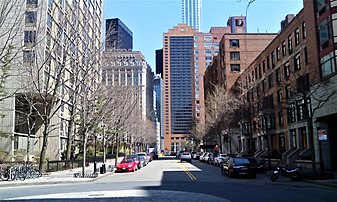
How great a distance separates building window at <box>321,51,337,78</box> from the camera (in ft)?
95.3

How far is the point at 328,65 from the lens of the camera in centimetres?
2986

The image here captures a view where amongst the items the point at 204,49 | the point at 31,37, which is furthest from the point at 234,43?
the point at 204,49

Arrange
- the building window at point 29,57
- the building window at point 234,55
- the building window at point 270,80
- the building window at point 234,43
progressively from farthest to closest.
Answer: the building window at point 234,43
the building window at point 234,55
the building window at point 270,80
the building window at point 29,57

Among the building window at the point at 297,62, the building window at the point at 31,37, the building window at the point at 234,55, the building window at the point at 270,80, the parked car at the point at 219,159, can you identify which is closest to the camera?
the building window at the point at 31,37

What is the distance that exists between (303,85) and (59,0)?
25.7 m

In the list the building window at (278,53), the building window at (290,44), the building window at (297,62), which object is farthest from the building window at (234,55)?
the building window at (297,62)

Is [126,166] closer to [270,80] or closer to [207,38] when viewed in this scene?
[270,80]

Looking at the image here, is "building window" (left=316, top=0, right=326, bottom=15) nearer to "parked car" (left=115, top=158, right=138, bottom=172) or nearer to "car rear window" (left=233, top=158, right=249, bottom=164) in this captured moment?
"car rear window" (left=233, top=158, right=249, bottom=164)

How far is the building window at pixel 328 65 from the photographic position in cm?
2906

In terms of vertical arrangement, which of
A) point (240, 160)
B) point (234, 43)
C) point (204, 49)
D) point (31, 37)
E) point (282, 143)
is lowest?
point (240, 160)

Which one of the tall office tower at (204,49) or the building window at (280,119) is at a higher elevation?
the tall office tower at (204,49)

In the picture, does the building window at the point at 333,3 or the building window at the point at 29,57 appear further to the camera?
the building window at the point at 29,57

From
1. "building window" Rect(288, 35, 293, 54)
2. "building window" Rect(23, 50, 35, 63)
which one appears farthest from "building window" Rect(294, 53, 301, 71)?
"building window" Rect(23, 50, 35, 63)

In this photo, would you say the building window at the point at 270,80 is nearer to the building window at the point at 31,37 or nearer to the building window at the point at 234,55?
the building window at the point at 234,55
